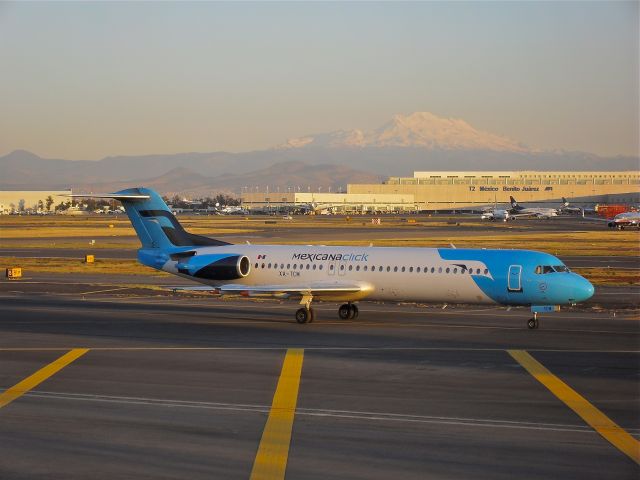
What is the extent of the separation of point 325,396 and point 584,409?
6042 mm

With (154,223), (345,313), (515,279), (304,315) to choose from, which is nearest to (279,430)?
(304,315)

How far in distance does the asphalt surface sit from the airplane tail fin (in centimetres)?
334

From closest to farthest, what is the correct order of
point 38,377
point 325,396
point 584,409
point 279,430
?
1. point 279,430
2. point 584,409
3. point 325,396
4. point 38,377

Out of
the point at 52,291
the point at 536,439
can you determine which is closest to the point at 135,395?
the point at 536,439

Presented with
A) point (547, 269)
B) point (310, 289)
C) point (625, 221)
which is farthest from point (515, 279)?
point (625, 221)

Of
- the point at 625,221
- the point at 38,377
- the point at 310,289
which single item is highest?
the point at 625,221

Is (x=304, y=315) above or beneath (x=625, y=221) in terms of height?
beneath

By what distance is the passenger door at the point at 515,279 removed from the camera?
1396 inches

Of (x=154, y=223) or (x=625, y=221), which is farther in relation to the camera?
(x=625, y=221)

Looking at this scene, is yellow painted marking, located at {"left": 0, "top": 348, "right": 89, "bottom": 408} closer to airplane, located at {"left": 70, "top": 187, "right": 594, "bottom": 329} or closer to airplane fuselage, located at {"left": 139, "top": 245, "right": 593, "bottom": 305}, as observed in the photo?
airplane, located at {"left": 70, "top": 187, "right": 594, "bottom": 329}

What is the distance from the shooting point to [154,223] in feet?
136

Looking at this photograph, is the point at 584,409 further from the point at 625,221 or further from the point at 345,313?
the point at 625,221

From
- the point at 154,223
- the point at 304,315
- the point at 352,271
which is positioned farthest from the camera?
the point at 154,223

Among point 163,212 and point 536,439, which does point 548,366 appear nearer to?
point 536,439
